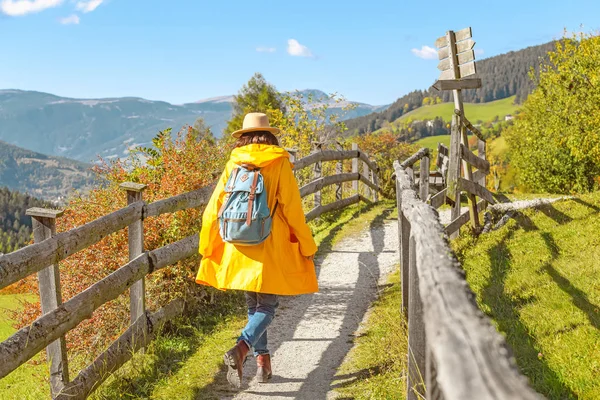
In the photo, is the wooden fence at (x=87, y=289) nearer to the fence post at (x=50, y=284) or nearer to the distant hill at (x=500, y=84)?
the fence post at (x=50, y=284)

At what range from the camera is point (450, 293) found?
4.79ft

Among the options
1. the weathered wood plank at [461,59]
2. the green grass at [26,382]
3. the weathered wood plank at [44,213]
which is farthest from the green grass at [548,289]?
the green grass at [26,382]

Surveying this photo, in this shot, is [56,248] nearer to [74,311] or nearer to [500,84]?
[74,311]

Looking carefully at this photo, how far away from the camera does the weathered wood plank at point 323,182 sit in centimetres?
991

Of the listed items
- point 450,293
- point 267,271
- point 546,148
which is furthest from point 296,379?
point 546,148

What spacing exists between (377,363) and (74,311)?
7.99 ft

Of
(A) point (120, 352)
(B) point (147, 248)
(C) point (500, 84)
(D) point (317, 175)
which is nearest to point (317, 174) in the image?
(D) point (317, 175)

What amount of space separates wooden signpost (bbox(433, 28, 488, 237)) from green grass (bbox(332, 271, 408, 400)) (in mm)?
2672

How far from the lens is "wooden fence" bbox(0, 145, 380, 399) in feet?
11.5

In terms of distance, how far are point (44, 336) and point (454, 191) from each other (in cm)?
572

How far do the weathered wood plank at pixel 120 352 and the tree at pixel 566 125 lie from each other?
18.6m

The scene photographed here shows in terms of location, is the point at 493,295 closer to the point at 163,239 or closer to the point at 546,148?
the point at 163,239

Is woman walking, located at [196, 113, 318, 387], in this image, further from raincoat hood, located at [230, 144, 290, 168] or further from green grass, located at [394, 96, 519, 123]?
green grass, located at [394, 96, 519, 123]

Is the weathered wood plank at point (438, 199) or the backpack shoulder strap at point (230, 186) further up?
the backpack shoulder strap at point (230, 186)
